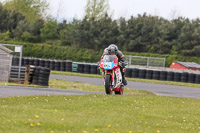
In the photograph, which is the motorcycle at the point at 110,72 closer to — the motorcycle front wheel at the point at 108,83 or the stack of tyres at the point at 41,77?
the motorcycle front wheel at the point at 108,83

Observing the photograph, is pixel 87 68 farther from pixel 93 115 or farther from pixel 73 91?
pixel 93 115

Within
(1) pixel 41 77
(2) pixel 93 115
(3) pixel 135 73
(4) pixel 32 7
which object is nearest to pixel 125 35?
(3) pixel 135 73

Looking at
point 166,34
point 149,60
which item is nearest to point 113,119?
point 149,60

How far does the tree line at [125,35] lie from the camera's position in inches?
2598

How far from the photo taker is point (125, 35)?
227 ft

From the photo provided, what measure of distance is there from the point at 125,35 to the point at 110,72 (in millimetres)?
54149

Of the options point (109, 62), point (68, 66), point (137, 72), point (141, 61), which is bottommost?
point (137, 72)

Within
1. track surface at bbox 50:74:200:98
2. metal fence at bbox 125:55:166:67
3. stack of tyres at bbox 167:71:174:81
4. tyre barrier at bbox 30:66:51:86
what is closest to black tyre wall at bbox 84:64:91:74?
stack of tyres at bbox 167:71:174:81

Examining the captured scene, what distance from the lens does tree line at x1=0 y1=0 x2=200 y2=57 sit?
66.0m

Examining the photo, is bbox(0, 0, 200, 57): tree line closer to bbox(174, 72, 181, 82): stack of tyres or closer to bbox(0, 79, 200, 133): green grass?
bbox(174, 72, 181, 82): stack of tyres

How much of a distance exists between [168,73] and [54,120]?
2977cm

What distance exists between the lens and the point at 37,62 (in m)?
40.4

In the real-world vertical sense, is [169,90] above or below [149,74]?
below

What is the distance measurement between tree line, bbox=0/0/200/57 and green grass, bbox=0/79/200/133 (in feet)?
171
